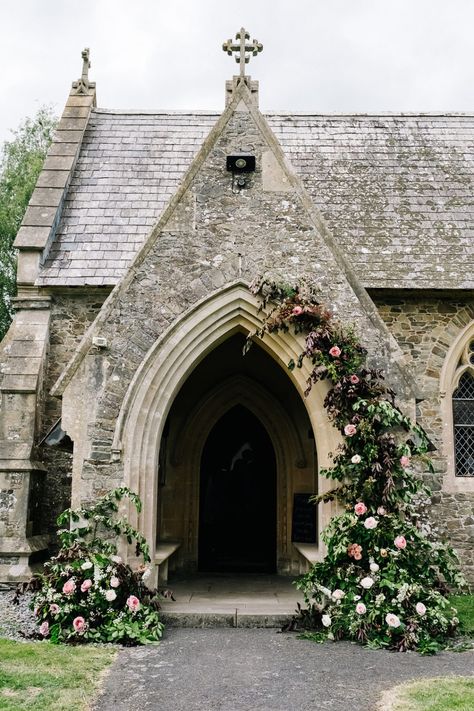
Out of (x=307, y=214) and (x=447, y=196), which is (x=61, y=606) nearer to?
(x=307, y=214)

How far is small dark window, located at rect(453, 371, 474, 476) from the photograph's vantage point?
1053 centimetres

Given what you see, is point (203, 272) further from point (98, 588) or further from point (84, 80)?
point (84, 80)

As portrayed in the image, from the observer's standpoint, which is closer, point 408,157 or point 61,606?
point 61,606

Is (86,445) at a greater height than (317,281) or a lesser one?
lesser

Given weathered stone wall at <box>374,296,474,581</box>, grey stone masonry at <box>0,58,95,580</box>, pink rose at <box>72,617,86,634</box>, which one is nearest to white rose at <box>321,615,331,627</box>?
pink rose at <box>72,617,86,634</box>

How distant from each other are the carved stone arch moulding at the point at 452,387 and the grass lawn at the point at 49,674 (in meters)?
6.34

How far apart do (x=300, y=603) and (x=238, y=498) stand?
11.6 feet

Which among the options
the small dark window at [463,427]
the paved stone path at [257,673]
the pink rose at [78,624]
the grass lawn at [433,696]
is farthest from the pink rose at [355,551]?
the small dark window at [463,427]

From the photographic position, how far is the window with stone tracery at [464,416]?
10547mm

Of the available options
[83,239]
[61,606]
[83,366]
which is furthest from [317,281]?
[83,239]

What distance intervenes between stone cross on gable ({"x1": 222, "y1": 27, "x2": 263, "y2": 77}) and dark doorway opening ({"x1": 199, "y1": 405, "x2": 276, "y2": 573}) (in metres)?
5.39

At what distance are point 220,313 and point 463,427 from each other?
5.31m

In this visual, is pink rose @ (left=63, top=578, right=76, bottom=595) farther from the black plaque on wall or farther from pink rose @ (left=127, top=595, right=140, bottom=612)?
the black plaque on wall

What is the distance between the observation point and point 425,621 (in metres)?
6.23
